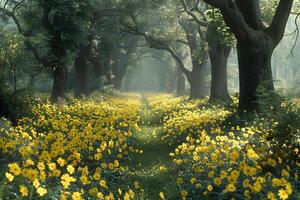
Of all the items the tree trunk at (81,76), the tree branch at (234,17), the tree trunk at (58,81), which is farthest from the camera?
the tree trunk at (81,76)

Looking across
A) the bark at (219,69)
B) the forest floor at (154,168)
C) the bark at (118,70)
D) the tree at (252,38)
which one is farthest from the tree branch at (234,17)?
A: the bark at (118,70)

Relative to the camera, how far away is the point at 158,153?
41.3 ft

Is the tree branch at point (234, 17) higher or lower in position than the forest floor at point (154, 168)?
higher

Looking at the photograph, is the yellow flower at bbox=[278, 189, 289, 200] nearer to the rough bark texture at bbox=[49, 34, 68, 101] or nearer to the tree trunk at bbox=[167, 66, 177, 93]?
the rough bark texture at bbox=[49, 34, 68, 101]

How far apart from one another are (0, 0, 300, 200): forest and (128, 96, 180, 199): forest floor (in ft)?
0.10

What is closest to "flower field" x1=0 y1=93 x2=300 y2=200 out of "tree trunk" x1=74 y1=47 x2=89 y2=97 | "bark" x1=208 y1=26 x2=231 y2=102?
"bark" x1=208 y1=26 x2=231 y2=102

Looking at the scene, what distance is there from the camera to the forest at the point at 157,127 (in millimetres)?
6508

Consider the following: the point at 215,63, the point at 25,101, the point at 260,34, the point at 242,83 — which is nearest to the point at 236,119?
the point at 242,83

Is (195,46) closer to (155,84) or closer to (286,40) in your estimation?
(286,40)

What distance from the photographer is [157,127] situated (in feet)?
60.8

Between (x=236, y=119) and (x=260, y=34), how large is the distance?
3.05 metres

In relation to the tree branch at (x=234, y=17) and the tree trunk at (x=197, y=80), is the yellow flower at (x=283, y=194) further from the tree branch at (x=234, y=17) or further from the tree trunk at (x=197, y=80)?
the tree trunk at (x=197, y=80)

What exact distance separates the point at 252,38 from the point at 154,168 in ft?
21.6

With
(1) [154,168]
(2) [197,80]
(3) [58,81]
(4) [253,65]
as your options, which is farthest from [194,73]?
(1) [154,168]
